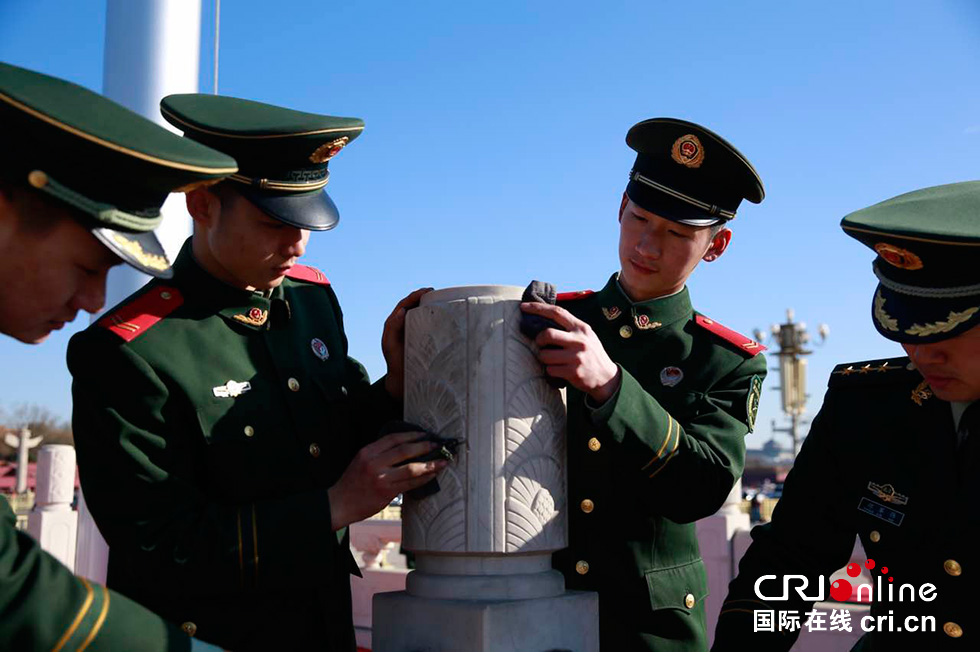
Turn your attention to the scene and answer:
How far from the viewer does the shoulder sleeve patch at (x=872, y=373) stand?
2926mm

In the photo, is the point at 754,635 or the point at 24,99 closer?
the point at 24,99

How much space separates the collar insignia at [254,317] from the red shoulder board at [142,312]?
0.60 ft

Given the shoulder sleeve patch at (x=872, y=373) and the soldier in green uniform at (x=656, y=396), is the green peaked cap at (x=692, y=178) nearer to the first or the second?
the soldier in green uniform at (x=656, y=396)

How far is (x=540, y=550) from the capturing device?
8.91 feet

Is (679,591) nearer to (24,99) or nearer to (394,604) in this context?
(394,604)

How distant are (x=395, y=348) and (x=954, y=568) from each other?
176 centimetres

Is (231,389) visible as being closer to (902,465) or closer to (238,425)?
(238,425)

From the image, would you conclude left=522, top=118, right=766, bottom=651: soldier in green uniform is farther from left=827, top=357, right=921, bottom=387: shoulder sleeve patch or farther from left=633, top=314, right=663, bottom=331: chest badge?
left=827, top=357, right=921, bottom=387: shoulder sleeve patch

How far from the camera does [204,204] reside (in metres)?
2.74

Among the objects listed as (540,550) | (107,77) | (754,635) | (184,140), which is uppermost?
(107,77)

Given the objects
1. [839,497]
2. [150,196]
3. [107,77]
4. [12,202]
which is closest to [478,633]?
[839,497]

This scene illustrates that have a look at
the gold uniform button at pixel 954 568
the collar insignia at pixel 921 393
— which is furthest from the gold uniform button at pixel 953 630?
the collar insignia at pixel 921 393

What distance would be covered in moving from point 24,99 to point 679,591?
7.85 feet

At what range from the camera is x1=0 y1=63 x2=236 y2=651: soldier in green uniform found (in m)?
1.80
